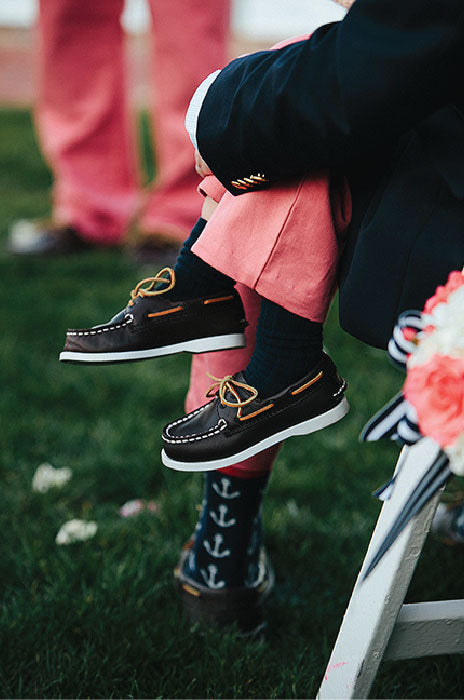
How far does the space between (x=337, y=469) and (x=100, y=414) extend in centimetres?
66

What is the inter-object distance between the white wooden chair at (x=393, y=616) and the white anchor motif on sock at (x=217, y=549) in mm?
338

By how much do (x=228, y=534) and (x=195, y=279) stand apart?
441 millimetres

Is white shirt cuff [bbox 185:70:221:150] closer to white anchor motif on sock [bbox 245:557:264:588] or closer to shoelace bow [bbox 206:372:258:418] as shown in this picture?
shoelace bow [bbox 206:372:258:418]

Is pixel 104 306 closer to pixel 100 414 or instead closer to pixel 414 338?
pixel 100 414

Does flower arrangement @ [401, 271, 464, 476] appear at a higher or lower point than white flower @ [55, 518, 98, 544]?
higher

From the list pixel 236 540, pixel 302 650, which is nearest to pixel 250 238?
pixel 236 540

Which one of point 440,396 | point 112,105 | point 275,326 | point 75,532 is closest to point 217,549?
point 75,532

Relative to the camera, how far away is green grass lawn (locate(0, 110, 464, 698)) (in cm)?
119

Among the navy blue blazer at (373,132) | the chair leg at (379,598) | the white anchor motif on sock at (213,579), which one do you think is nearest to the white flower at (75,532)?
the white anchor motif on sock at (213,579)

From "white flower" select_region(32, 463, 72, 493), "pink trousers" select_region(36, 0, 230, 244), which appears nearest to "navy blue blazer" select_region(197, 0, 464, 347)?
"white flower" select_region(32, 463, 72, 493)

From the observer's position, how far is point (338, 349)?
7.97 ft

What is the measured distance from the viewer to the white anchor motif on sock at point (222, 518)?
1.28m

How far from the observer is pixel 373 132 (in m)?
0.87

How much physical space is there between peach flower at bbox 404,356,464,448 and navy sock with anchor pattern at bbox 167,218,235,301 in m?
0.45
